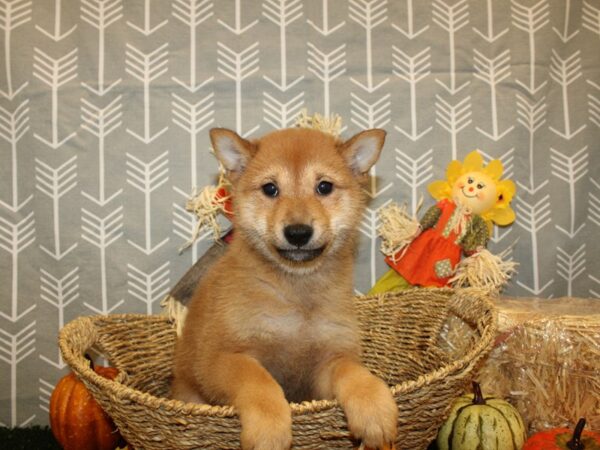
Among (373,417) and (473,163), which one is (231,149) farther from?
(473,163)

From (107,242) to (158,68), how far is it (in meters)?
1.15

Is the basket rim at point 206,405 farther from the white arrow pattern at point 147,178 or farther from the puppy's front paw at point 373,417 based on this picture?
the white arrow pattern at point 147,178

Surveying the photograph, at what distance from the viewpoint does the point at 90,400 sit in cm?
280

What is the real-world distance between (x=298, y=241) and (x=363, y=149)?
66cm

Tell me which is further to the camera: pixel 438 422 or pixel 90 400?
pixel 90 400

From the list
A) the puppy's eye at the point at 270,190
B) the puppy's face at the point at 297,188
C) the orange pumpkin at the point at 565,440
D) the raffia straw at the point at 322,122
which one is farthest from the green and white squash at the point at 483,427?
the raffia straw at the point at 322,122

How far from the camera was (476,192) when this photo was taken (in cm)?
323

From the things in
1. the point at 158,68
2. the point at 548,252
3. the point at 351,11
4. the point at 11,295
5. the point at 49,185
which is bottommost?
the point at 11,295

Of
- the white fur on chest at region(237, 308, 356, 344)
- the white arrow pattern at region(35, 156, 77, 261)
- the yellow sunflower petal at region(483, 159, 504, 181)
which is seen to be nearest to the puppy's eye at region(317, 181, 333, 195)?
the white fur on chest at region(237, 308, 356, 344)

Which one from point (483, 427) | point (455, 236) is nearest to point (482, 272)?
point (455, 236)

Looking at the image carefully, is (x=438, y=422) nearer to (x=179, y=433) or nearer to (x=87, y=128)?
(x=179, y=433)

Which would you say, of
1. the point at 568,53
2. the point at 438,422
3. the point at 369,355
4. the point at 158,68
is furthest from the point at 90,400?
the point at 568,53

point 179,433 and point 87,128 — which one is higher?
point 87,128

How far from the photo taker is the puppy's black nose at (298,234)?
2168 millimetres
